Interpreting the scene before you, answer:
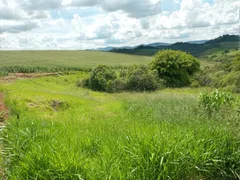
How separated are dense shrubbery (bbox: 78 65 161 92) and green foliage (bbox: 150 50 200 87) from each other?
362cm

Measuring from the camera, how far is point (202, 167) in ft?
17.0

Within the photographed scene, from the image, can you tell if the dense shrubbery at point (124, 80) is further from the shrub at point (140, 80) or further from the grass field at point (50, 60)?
the grass field at point (50, 60)

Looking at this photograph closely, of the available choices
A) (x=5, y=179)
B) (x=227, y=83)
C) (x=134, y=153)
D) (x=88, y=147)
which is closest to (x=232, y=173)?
(x=134, y=153)

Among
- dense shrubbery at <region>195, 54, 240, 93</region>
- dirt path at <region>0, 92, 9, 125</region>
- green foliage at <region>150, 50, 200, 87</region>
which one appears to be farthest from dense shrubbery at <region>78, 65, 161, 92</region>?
dirt path at <region>0, 92, 9, 125</region>

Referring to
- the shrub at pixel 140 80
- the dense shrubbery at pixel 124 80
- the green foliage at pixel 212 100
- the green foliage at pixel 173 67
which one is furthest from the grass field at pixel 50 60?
the green foliage at pixel 212 100

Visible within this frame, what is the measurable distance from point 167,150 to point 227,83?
1389 inches

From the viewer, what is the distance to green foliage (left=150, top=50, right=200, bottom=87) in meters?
49.1

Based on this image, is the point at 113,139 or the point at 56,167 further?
the point at 113,139

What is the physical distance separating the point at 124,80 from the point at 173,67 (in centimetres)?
1086

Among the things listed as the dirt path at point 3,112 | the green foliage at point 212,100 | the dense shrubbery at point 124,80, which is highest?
the green foliage at point 212,100

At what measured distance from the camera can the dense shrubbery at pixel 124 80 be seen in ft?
140

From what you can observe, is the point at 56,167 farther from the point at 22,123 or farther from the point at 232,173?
the point at 232,173

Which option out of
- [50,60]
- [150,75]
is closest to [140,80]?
[150,75]

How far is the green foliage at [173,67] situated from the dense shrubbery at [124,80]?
3.62m
